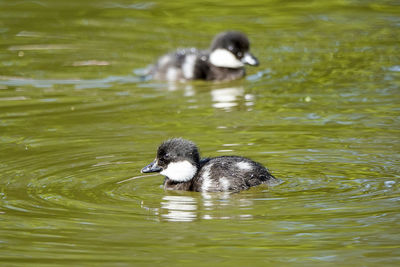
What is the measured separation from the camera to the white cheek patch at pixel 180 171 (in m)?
6.48

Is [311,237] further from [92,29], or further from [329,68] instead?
[92,29]

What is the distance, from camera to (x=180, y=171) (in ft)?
21.3

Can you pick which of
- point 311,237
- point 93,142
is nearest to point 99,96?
point 93,142

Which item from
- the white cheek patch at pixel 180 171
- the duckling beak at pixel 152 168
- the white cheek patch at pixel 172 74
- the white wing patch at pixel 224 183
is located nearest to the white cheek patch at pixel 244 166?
the white wing patch at pixel 224 183

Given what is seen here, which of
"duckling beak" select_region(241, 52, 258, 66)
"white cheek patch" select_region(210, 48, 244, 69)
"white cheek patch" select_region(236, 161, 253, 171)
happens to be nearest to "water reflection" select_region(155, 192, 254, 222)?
"white cheek patch" select_region(236, 161, 253, 171)

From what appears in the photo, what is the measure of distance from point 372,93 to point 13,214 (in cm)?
471

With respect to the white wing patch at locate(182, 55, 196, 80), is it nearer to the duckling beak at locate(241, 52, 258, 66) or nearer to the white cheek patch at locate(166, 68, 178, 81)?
the white cheek patch at locate(166, 68, 178, 81)

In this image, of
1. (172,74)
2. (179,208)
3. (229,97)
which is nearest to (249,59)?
(172,74)

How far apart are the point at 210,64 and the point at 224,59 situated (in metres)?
0.21

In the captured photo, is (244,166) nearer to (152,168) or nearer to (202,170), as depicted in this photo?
(202,170)

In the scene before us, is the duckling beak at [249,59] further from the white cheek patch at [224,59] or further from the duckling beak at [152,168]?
the duckling beak at [152,168]

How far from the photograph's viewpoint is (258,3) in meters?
14.4

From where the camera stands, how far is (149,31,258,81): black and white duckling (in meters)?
11.0

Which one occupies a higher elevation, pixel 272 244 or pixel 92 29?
pixel 92 29
